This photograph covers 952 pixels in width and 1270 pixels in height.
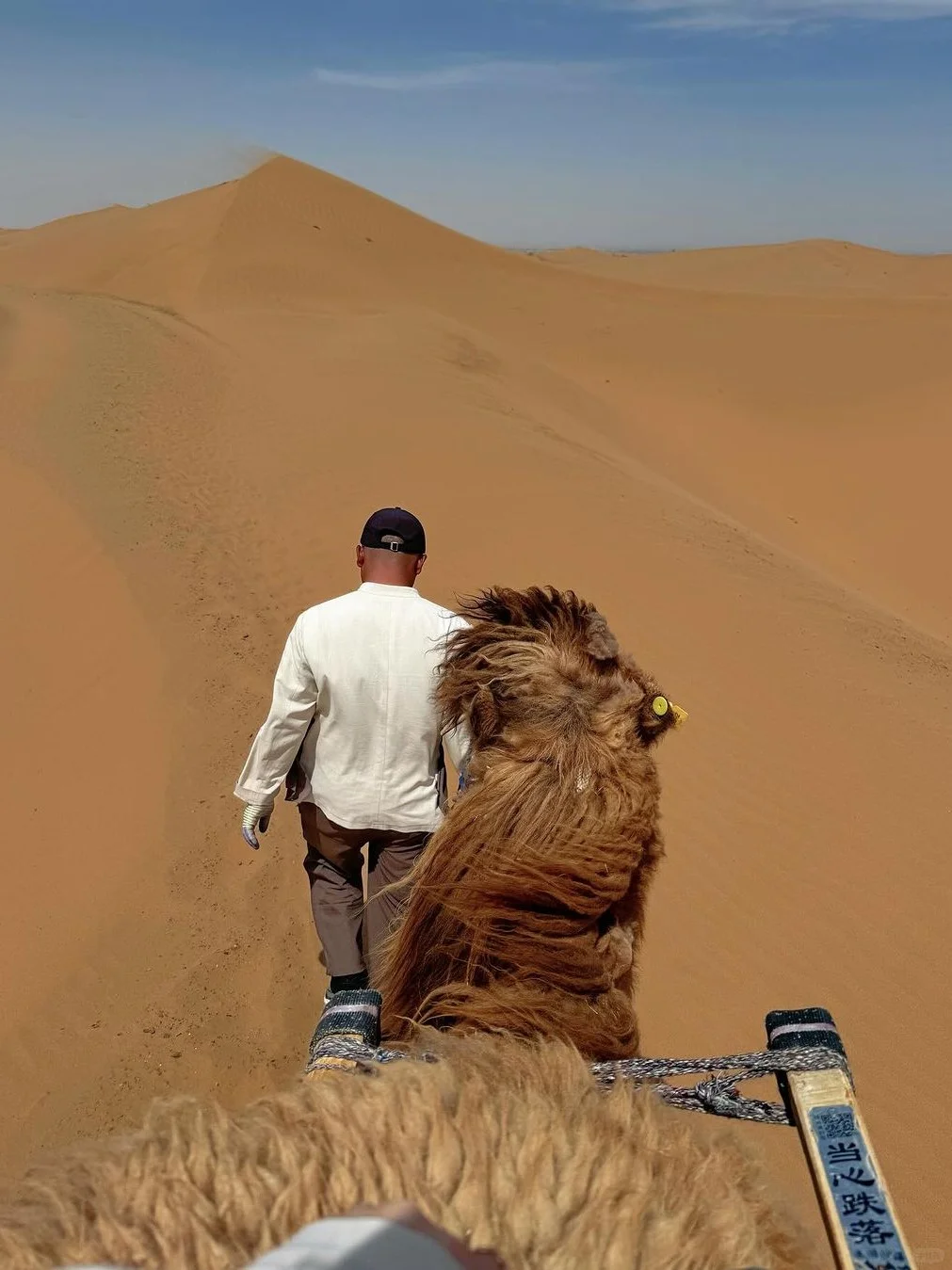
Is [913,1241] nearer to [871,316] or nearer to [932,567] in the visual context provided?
[932,567]

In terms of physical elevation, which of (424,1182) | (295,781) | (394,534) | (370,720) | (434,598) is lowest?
(424,1182)

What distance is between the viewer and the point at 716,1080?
5.11ft

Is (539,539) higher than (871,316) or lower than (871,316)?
lower

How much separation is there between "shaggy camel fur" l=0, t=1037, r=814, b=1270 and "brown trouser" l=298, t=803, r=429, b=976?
6.25ft

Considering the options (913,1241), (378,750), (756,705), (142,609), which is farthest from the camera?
(142,609)

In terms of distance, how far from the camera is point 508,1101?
131 cm

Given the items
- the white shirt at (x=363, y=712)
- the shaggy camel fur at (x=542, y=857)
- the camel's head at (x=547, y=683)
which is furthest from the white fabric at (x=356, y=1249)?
the white shirt at (x=363, y=712)

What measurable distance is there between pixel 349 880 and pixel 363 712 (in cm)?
78

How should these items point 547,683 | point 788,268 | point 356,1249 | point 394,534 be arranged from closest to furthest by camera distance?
point 356,1249 → point 547,683 → point 394,534 → point 788,268

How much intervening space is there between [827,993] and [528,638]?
315 cm

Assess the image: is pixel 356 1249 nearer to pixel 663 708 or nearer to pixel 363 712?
pixel 663 708

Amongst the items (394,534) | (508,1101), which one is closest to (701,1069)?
(508,1101)

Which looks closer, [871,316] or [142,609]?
[142,609]

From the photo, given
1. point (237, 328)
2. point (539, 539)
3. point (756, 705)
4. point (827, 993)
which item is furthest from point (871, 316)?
point (827, 993)
